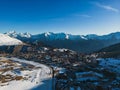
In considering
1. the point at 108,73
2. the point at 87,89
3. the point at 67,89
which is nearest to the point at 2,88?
the point at 67,89

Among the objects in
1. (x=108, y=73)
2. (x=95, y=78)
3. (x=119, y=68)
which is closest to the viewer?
(x=95, y=78)

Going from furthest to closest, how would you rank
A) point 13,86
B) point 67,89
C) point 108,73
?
point 108,73 < point 13,86 < point 67,89

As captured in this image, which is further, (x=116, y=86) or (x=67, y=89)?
(x=116, y=86)

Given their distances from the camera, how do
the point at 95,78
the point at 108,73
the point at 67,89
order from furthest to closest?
the point at 108,73 < the point at 95,78 < the point at 67,89

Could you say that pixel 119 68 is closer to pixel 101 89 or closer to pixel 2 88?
pixel 101 89

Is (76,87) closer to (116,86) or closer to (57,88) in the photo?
(57,88)

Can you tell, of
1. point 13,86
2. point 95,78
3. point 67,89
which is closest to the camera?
point 67,89

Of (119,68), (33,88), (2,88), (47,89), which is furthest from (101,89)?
(119,68)

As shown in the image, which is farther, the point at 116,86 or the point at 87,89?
the point at 116,86
